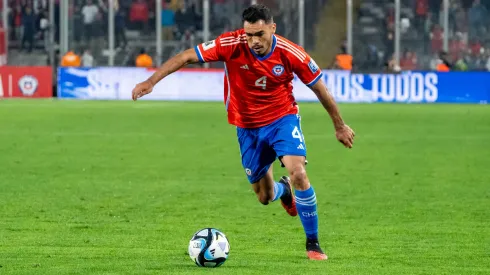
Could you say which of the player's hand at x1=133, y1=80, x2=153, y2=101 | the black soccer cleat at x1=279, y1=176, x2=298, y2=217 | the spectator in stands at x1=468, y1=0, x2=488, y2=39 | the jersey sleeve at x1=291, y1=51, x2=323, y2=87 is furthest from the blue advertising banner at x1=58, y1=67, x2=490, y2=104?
the player's hand at x1=133, y1=80, x2=153, y2=101

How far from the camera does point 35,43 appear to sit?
40.6 m

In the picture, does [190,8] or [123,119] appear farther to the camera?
[190,8]

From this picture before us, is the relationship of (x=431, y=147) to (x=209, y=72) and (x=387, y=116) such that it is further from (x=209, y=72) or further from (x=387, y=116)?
(x=209, y=72)

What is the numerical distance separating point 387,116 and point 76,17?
1486cm

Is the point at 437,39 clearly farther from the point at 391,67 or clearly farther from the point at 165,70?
the point at 165,70

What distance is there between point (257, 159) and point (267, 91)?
2.32ft

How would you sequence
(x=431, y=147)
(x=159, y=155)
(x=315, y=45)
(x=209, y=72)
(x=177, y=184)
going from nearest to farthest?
(x=177, y=184) < (x=159, y=155) < (x=431, y=147) < (x=209, y=72) < (x=315, y=45)

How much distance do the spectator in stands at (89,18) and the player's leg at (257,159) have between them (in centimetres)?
3062

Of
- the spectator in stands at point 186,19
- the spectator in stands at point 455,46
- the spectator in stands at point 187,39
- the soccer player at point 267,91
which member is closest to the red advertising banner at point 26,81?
the spectator in stands at point 187,39

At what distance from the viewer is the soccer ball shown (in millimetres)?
8648

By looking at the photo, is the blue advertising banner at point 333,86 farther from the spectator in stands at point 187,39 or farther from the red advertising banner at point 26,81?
the spectator in stands at point 187,39

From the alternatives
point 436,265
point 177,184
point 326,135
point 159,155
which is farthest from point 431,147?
point 436,265

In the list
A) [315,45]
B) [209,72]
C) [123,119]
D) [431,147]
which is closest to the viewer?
[431,147]

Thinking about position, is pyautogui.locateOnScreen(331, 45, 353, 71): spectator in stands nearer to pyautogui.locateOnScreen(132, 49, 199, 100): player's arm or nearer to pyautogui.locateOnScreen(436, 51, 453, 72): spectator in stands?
pyautogui.locateOnScreen(436, 51, 453, 72): spectator in stands
